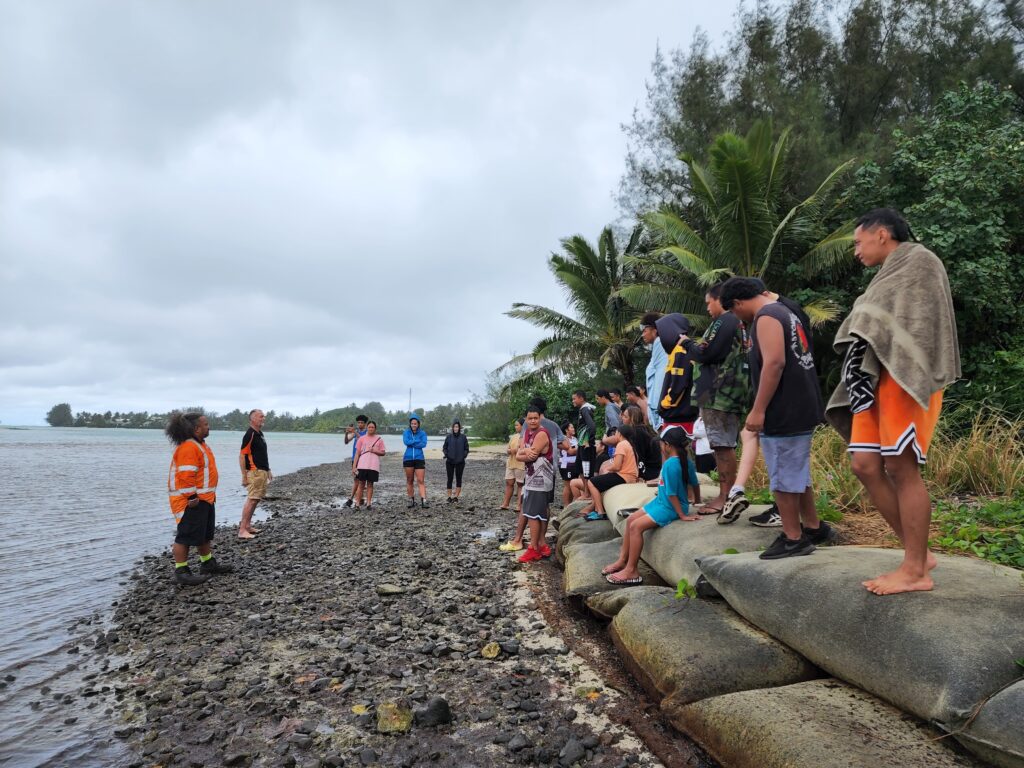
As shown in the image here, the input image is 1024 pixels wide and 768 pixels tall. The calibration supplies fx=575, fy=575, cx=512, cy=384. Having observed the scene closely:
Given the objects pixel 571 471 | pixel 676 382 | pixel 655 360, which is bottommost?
pixel 571 471

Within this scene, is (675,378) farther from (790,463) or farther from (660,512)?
(790,463)

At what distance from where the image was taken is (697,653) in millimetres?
3404

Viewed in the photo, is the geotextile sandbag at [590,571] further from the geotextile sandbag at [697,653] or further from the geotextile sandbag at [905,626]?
the geotextile sandbag at [905,626]

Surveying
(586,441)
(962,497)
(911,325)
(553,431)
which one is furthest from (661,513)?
(586,441)

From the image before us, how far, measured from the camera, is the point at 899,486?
283 cm

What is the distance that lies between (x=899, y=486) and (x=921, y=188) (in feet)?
46.1

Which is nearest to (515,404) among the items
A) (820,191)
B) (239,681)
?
(820,191)

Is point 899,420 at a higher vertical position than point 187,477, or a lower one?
higher

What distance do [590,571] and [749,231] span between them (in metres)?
13.0

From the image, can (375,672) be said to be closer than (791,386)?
No

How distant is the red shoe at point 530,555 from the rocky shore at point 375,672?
0.21 meters

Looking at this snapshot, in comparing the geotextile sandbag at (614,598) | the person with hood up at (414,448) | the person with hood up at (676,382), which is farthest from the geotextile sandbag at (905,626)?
the person with hood up at (414,448)

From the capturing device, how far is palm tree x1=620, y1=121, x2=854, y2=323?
48.6ft

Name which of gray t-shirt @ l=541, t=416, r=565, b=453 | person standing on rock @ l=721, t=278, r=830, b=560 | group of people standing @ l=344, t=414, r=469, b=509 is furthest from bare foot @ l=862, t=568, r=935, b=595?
group of people standing @ l=344, t=414, r=469, b=509
